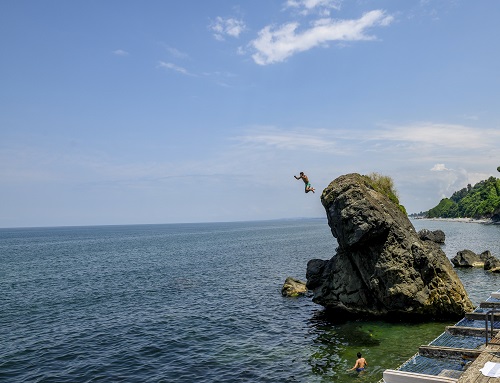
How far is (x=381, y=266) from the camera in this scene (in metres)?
35.1

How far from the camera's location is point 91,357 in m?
29.1

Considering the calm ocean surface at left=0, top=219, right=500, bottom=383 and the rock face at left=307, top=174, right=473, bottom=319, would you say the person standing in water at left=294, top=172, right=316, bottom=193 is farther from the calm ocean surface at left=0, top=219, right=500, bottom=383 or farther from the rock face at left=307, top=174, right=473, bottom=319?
the calm ocean surface at left=0, top=219, right=500, bottom=383

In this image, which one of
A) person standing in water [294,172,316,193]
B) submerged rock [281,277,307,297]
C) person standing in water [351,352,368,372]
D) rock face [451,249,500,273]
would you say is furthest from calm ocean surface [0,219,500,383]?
person standing in water [294,172,316,193]

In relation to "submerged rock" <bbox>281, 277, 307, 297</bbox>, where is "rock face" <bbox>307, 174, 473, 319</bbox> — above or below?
above

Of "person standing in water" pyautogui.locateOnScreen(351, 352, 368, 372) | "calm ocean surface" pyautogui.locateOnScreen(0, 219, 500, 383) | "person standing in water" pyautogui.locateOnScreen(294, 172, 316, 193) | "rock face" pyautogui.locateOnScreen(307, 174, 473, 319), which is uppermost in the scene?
"person standing in water" pyautogui.locateOnScreen(294, 172, 316, 193)

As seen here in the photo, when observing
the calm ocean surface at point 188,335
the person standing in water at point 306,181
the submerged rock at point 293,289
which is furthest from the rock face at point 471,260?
the person standing in water at point 306,181

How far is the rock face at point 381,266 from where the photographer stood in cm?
3422

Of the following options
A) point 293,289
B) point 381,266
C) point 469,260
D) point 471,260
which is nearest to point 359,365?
point 381,266

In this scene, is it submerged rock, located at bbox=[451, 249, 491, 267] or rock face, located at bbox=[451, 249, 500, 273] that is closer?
rock face, located at bbox=[451, 249, 500, 273]

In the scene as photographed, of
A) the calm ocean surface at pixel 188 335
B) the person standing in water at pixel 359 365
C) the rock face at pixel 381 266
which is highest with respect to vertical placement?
the rock face at pixel 381 266

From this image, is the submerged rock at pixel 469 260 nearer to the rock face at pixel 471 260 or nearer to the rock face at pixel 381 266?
the rock face at pixel 471 260

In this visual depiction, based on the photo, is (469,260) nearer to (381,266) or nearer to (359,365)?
(381,266)

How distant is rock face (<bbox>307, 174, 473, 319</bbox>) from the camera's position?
112ft

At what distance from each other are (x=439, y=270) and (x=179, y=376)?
2483 centimetres
